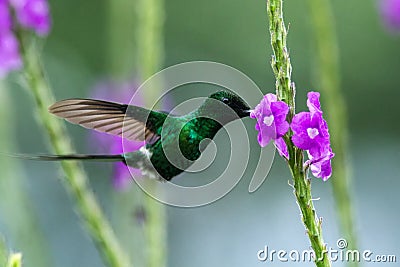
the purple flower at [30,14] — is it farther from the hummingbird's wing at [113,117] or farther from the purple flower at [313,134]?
the purple flower at [313,134]

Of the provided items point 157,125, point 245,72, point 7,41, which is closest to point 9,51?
point 7,41

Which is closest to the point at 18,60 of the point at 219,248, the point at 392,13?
the point at 392,13

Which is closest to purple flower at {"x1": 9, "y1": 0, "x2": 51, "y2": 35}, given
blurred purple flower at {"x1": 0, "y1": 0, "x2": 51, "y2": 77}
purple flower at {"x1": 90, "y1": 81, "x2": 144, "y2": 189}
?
blurred purple flower at {"x1": 0, "y1": 0, "x2": 51, "y2": 77}

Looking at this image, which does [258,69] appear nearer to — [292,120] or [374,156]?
[374,156]

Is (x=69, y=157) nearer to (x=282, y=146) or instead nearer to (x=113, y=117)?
(x=113, y=117)

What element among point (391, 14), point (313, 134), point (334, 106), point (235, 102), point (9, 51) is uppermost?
point (391, 14)

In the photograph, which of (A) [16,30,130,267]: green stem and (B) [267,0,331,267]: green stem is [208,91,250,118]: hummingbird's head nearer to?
(B) [267,0,331,267]: green stem

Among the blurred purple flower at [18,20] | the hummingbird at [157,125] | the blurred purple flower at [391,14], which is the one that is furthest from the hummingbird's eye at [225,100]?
the blurred purple flower at [391,14]
